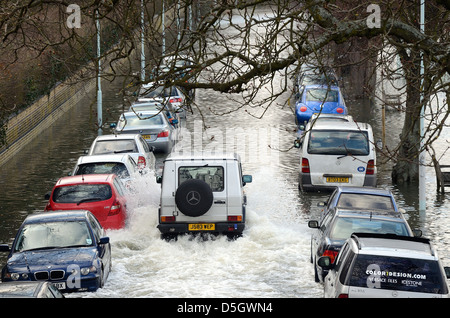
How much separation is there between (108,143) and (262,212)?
227 inches

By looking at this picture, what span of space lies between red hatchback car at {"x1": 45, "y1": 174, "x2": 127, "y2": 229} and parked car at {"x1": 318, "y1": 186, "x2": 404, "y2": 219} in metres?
4.15

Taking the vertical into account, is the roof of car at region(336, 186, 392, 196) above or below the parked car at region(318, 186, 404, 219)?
above

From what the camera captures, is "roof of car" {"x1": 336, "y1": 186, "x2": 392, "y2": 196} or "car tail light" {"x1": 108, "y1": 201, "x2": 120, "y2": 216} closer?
"roof of car" {"x1": 336, "y1": 186, "x2": 392, "y2": 196}

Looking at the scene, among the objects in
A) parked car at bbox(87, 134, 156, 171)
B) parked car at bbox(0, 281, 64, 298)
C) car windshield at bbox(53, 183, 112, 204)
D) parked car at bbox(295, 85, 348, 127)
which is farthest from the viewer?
parked car at bbox(295, 85, 348, 127)

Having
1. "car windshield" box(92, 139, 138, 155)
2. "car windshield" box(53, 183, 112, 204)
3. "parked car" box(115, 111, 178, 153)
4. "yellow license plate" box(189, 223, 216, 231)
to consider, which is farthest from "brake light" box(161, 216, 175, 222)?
"parked car" box(115, 111, 178, 153)

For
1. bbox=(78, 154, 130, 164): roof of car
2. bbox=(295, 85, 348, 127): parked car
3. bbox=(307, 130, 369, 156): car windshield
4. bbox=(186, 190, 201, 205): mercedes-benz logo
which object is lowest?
bbox=(186, 190, 201, 205): mercedes-benz logo

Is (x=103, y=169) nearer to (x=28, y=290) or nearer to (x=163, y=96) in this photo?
(x=163, y=96)

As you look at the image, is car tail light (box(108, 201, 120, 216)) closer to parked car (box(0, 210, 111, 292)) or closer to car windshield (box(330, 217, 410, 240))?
parked car (box(0, 210, 111, 292))

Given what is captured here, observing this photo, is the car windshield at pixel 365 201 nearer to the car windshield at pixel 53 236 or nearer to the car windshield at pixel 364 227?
the car windshield at pixel 364 227

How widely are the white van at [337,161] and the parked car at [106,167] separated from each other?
14.7 ft

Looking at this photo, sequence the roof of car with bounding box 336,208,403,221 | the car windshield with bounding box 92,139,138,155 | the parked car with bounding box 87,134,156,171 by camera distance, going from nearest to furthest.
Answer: the roof of car with bounding box 336,208,403,221
the parked car with bounding box 87,134,156,171
the car windshield with bounding box 92,139,138,155

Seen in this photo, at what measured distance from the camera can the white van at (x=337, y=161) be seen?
22.8 meters

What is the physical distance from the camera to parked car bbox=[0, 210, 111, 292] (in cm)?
1420
